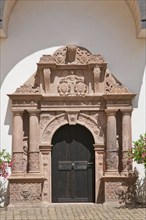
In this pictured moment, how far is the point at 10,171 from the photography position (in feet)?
33.2

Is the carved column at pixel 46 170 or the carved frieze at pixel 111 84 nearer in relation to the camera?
the carved column at pixel 46 170

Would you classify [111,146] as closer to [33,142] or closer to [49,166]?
[49,166]

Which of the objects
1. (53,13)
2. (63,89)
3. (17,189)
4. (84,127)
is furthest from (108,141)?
(53,13)

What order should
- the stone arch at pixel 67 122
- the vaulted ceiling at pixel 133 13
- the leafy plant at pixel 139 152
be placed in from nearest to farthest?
the leafy plant at pixel 139 152
the vaulted ceiling at pixel 133 13
the stone arch at pixel 67 122

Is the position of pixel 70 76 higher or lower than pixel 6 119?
higher

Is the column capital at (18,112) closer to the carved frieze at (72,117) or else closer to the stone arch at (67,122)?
the stone arch at (67,122)

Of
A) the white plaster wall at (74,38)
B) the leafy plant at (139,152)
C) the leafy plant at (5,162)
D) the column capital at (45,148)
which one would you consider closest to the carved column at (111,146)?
the leafy plant at (139,152)

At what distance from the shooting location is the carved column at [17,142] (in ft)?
32.8

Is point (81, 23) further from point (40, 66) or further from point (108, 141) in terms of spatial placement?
point (108, 141)

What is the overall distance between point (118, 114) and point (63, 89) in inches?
53.7

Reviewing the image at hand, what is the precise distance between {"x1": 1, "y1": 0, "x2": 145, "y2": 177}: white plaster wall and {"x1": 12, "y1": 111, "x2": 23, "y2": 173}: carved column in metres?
0.32

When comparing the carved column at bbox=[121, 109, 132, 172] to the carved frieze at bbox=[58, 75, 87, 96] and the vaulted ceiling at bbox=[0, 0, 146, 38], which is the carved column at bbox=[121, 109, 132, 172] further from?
the vaulted ceiling at bbox=[0, 0, 146, 38]

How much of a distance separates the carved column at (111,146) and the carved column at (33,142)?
5.14ft

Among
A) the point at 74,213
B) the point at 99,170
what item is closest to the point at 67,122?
the point at 99,170
